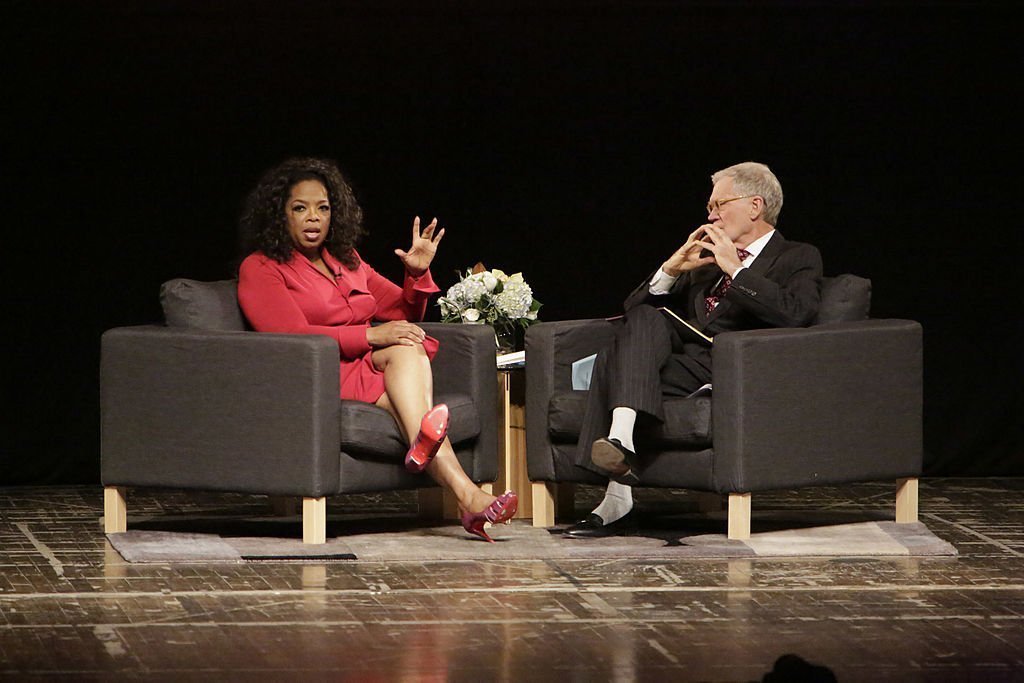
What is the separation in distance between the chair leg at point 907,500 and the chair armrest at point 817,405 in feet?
0.23

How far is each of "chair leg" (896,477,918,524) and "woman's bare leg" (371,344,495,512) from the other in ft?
4.58

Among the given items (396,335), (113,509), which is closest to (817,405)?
(396,335)

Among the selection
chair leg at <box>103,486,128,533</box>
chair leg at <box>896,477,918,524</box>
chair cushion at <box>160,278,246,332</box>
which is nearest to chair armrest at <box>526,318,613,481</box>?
chair cushion at <box>160,278,246,332</box>

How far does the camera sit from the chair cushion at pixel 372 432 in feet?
18.6

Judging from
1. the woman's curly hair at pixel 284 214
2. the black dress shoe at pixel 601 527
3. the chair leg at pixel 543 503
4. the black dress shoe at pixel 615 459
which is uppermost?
the woman's curly hair at pixel 284 214

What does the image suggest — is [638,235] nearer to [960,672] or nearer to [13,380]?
[13,380]

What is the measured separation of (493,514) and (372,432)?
45 centimetres

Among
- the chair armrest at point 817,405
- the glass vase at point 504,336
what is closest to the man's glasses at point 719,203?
the chair armrest at point 817,405

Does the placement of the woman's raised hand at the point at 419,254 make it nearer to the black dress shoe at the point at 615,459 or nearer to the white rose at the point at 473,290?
the white rose at the point at 473,290

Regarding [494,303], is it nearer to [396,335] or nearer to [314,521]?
[396,335]

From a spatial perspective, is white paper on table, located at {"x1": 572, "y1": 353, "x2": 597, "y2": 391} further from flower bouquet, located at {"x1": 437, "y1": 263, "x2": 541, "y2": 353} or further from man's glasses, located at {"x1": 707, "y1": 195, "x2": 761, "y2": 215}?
man's glasses, located at {"x1": 707, "y1": 195, "x2": 761, "y2": 215}

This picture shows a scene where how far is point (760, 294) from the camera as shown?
583 cm

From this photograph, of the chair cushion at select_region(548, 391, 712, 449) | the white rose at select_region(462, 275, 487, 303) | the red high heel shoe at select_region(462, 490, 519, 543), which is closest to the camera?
the red high heel shoe at select_region(462, 490, 519, 543)

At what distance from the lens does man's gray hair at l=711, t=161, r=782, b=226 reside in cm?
611
